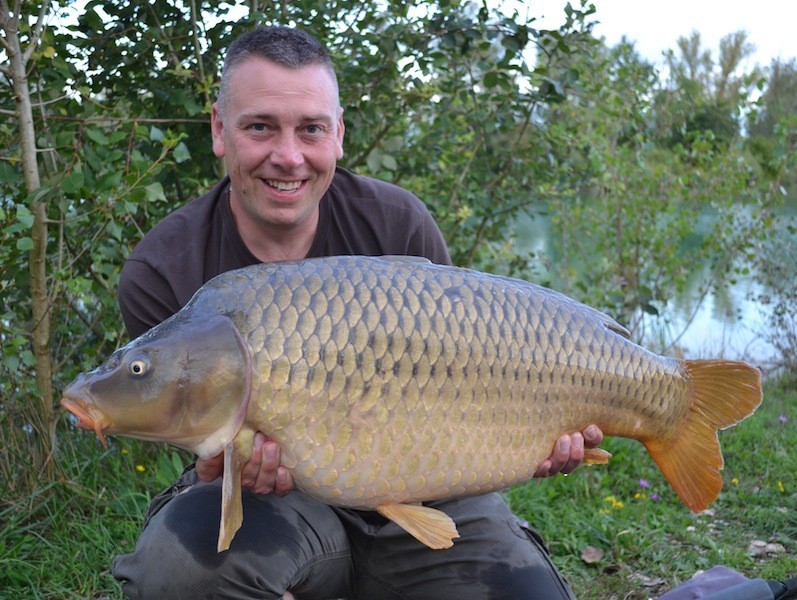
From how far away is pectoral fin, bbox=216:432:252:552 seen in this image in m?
1.27

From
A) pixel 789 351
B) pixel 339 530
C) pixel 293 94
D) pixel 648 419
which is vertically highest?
pixel 293 94

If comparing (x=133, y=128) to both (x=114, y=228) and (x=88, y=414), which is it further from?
(x=88, y=414)

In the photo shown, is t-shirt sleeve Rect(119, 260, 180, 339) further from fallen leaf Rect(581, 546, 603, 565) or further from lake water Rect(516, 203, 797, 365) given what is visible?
lake water Rect(516, 203, 797, 365)

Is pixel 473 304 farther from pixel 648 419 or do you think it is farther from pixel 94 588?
pixel 94 588

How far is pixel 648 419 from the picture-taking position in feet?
5.06

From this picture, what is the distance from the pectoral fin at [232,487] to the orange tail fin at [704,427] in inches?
28.4

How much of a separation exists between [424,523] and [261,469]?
26 centimetres

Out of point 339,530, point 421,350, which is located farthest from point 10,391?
point 421,350

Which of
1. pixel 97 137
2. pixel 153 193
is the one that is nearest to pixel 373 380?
pixel 153 193

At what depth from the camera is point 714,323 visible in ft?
21.0

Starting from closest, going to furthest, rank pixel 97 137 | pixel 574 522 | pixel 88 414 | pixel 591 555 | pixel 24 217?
pixel 88 414 < pixel 24 217 < pixel 97 137 < pixel 591 555 < pixel 574 522

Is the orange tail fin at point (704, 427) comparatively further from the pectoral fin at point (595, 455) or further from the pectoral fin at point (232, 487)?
the pectoral fin at point (232, 487)

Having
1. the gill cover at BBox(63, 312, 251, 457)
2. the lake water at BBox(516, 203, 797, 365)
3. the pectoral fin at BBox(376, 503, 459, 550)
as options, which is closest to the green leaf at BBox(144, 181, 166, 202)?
the gill cover at BBox(63, 312, 251, 457)

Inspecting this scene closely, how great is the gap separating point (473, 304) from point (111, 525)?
122 centimetres
